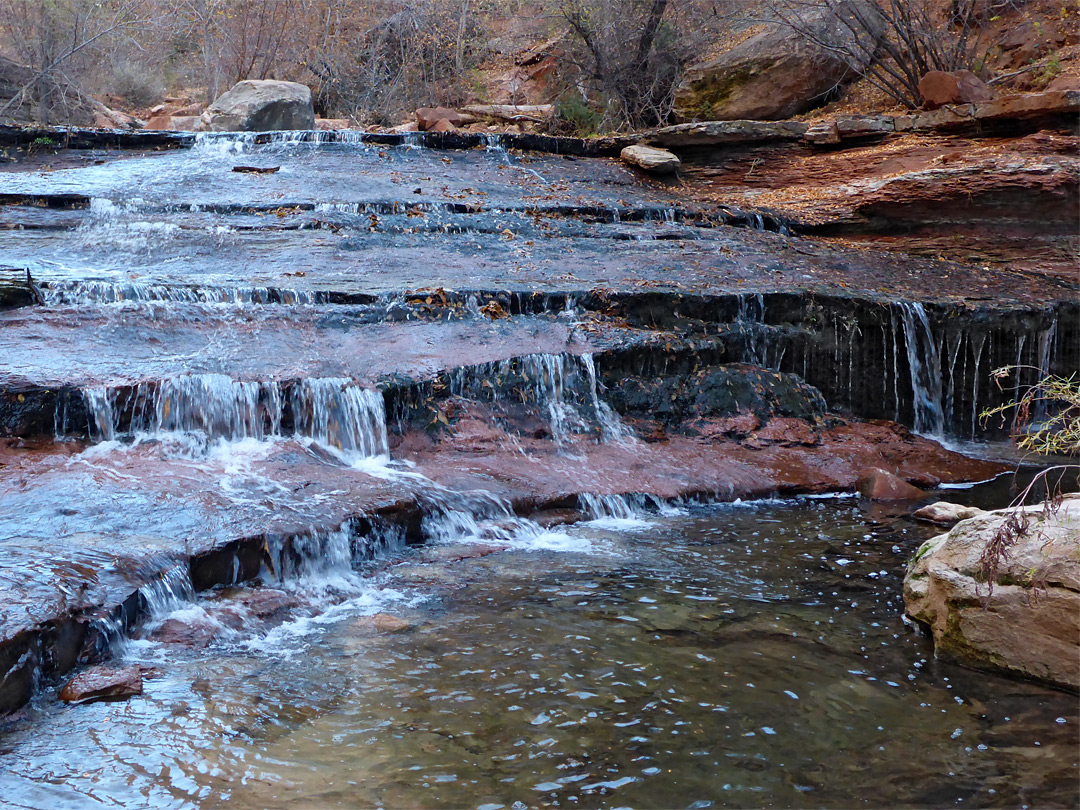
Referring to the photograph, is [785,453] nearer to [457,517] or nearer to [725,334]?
[725,334]

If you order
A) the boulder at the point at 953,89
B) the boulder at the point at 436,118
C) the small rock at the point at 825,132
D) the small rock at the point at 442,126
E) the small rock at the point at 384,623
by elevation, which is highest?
the boulder at the point at 436,118

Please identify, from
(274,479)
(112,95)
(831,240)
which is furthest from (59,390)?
(112,95)

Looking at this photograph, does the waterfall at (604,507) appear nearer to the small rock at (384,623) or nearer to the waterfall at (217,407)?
the small rock at (384,623)

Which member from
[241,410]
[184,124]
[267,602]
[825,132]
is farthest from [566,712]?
[184,124]

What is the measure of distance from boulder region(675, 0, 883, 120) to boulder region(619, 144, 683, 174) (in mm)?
2460

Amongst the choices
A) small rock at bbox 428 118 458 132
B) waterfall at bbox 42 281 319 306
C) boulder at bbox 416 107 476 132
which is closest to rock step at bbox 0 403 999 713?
waterfall at bbox 42 281 319 306

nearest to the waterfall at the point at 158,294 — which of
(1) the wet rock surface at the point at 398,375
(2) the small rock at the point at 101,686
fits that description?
(1) the wet rock surface at the point at 398,375

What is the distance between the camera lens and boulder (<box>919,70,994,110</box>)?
12.0 metres

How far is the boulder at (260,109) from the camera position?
1572 centimetres

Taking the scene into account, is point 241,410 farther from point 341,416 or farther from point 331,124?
point 331,124

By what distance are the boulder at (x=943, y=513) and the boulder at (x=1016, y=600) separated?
6.44ft

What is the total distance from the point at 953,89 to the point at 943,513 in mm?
8483

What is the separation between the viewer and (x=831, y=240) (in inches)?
435

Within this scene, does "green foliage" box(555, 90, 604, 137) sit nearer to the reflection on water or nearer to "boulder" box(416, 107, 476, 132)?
"boulder" box(416, 107, 476, 132)
